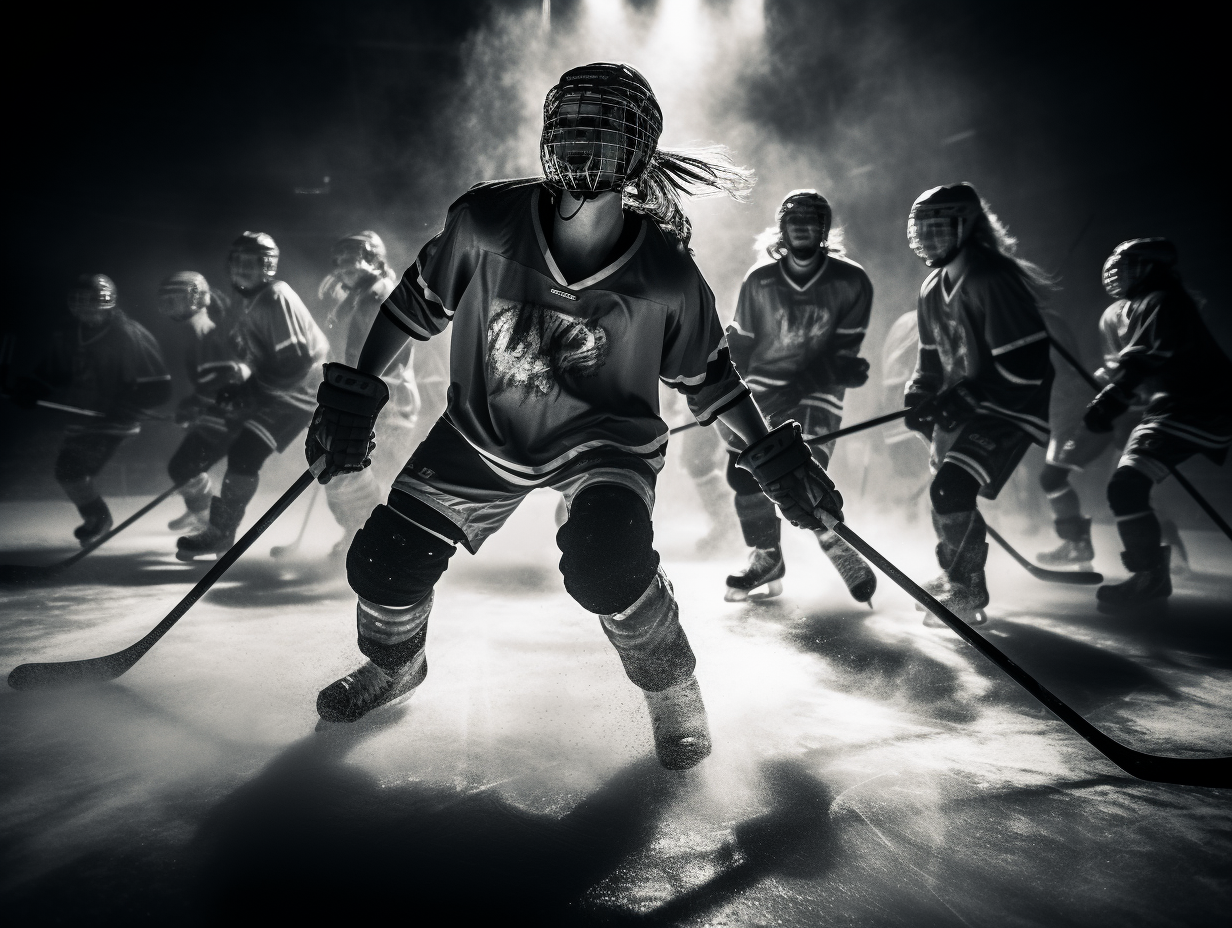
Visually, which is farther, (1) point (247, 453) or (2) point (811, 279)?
(1) point (247, 453)

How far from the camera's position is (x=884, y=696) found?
2.30m

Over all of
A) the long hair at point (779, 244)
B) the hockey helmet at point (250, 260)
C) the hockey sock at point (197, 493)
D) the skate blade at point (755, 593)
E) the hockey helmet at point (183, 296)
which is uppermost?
the hockey helmet at point (183, 296)

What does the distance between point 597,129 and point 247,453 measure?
3276 millimetres

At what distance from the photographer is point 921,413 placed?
348 cm

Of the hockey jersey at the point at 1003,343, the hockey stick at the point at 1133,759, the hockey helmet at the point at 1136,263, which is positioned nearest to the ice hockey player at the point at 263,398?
the hockey jersey at the point at 1003,343

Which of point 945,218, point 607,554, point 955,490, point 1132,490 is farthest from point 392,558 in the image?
point 1132,490

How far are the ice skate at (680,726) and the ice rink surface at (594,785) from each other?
42 millimetres

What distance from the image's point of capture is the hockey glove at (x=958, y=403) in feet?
10.8

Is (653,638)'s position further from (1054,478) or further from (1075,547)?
(1054,478)

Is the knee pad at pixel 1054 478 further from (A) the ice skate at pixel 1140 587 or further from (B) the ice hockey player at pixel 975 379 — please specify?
(B) the ice hockey player at pixel 975 379

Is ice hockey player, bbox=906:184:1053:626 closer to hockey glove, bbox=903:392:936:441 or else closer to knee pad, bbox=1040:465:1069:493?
hockey glove, bbox=903:392:936:441

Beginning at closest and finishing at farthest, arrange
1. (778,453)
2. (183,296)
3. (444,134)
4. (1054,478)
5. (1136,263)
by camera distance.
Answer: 1. (778,453)
2. (1136,263)
3. (1054,478)
4. (183,296)
5. (444,134)

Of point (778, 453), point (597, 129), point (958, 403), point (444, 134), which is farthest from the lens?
point (444, 134)

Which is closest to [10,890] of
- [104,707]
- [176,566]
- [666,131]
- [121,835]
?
[121,835]
